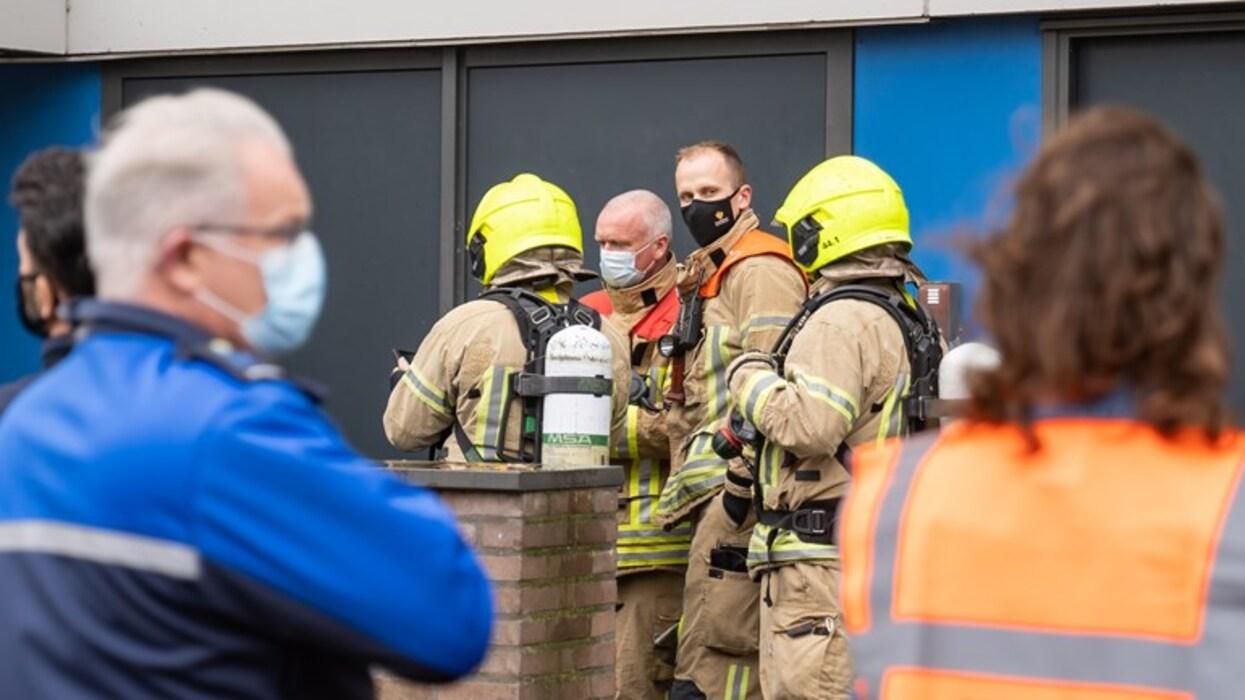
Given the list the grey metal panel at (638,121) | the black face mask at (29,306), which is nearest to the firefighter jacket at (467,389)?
the grey metal panel at (638,121)

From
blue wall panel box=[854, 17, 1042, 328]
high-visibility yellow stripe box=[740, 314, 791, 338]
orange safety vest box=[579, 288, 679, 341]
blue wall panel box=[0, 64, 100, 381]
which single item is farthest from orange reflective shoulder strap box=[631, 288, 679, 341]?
blue wall panel box=[0, 64, 100, 381]

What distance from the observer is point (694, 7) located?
9156 mm

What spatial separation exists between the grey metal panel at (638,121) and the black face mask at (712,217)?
1014 mm

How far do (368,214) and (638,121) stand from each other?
1453mm

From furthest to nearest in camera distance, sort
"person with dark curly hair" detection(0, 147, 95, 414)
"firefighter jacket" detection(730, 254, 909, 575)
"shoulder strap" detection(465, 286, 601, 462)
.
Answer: "shoulder strap" detection(465, 286, 601, 462) → "firefighter jacket" detection(730, 254, 909, 575) → "person with dark curly hair" detection(0, 147, 95, 414)

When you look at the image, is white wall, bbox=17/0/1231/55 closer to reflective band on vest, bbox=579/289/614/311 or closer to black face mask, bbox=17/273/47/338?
reflective band on vest, bbox=579/289/614/311

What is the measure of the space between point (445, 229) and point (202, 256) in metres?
7.23

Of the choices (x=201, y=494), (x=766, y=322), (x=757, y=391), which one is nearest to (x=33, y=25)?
(x=766, y=322)

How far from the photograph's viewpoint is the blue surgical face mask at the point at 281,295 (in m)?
2.71

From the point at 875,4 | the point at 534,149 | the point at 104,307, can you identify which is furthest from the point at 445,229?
the point at 104,307

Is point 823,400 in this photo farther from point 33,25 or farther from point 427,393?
point 33,25

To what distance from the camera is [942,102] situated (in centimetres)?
874

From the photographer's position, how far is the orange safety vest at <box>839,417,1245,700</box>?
2.43 meters

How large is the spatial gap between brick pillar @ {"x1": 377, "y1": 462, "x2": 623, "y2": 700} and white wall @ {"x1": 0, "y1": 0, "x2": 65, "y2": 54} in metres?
4.52
